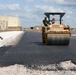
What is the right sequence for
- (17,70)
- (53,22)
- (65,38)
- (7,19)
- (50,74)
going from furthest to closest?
(7,19)
(53,22)
(65,38)
(17,70)
(50,74)

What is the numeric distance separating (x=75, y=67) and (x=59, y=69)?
2.18ft

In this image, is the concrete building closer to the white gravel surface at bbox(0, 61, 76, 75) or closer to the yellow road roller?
the yellow road roller

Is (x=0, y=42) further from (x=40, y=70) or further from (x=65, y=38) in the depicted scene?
(x=40, y=70)

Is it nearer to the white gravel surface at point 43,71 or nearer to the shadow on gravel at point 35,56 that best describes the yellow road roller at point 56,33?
the shadow on gravel at point 35,56

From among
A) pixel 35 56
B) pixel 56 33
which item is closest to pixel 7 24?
pixel 56 33

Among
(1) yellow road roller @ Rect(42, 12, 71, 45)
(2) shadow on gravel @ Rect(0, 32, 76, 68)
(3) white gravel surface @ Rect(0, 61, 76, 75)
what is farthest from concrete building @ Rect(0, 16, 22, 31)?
(3) white gravel surface @ Rect(0, 61, 76, 75)

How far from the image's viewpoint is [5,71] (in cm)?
1015

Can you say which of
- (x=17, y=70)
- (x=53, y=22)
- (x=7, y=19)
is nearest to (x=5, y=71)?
(x=17, y=70)

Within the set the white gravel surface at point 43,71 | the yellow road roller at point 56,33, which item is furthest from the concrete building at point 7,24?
the white gravel surface at point 43,71

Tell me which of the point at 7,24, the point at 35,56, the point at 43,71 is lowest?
the point at 7,24

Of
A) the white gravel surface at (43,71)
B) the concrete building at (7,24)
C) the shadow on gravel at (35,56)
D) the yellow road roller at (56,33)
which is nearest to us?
the white gravel surface at (43,71)

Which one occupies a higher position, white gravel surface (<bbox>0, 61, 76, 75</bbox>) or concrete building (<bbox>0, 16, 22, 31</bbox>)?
white gravel surface (<bbox>0, 61, 76, 75</bbox>)

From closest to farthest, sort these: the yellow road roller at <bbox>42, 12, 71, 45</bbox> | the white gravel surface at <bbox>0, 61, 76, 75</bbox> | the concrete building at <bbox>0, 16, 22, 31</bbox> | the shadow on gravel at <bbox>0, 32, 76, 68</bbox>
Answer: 1. the white gravel surface at <bbox>0, 61, 76, 75</bbox>
2. the shadow on gravel at <bbox>0, 32, 76, 68</bbox>
3. the yellow road roller at <bbox>42, 12, 71, 45</bbox>
4. the concrete building at <bbox>0, 16, 22, 31</bbox>

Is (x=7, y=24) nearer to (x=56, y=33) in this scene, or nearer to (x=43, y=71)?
(x=56, y=33)
